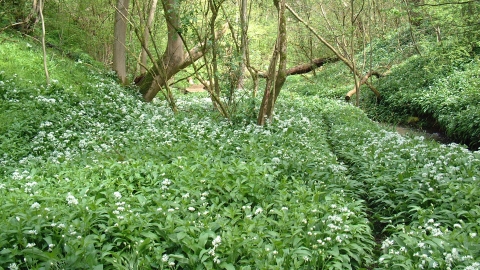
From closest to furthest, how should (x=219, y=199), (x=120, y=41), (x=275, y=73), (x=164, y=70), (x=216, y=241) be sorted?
(x=216, y=241)
(x=219, y=199)
(x=275, y=73)
(x=164, y=70)
(x=120, y=41)

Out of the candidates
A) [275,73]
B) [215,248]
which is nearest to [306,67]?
[275,73]

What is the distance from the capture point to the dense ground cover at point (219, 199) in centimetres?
364

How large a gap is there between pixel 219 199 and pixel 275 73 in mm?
5162

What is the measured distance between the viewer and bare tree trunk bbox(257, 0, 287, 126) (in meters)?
9.06

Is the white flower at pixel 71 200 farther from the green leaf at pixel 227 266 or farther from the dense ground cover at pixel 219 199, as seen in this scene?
the green leaf at pixel 227 266

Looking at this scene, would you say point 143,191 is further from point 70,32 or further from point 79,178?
point 70,32

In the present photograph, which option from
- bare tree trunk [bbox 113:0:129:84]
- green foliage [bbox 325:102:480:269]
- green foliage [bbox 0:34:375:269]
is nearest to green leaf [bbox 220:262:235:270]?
green foliage [bbox 0:34:375:269]

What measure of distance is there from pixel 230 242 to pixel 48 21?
15.5m

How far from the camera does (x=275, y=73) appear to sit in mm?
9484

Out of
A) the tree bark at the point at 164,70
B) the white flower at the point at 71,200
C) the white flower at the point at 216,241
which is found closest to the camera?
the white flower at the point at 216,241

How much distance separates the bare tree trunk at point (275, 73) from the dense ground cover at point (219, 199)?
668 millimetres

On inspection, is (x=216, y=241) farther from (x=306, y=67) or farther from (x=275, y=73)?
(x=306, y=67)

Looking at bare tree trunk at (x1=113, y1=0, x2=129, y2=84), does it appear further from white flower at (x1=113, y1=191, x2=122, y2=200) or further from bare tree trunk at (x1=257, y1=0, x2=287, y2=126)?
white flower at (x1=113, y1=191, x2=122, y2=200)

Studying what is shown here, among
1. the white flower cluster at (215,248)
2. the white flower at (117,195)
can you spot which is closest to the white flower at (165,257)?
the white flower cluster at (215,248)
